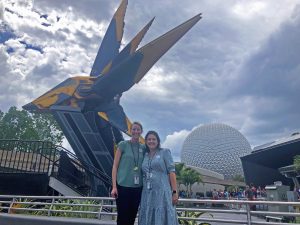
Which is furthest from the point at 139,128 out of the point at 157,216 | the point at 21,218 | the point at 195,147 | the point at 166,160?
the point at 195,147

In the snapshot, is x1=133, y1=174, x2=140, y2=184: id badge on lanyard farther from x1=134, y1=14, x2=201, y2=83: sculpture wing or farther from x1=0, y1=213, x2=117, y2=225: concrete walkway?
x1=134, y1=14, x2=201, y2=83: sculpture wing

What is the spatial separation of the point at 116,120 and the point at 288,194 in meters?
8.92

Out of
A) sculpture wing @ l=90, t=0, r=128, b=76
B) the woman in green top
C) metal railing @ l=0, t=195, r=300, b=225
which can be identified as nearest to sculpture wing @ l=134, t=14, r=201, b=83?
sculpture wing @ l=90, t=0, r=128, b=76

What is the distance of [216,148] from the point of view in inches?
2226

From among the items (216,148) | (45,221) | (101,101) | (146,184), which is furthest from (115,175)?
(216,148)

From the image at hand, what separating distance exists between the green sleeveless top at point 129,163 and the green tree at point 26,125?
136 ft

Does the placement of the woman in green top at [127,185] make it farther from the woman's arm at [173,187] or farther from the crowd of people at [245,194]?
the crowd of people at [245,194]

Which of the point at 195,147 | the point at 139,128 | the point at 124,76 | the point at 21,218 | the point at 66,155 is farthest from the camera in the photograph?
the point at 195,147

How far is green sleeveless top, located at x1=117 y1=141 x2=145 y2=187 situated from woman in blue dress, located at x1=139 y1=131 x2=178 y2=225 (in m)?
0.09

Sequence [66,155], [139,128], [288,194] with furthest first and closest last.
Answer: [66,155] < [288,194] < [139,128]

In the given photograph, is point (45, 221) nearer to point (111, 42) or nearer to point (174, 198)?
point (174, 198)

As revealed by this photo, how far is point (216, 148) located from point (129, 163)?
179 feet

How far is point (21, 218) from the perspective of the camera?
6.39 metres

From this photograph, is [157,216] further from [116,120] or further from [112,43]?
[112,43]
